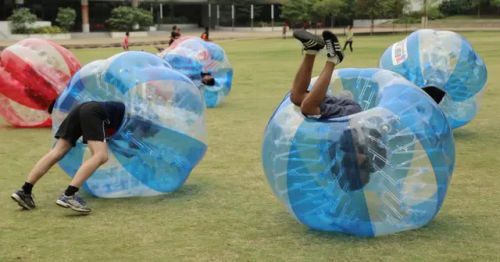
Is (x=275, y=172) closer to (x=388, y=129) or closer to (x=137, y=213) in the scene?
(x=388, y=129)

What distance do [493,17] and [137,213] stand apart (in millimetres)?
69069

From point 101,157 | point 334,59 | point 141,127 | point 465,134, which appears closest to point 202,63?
point 465,134

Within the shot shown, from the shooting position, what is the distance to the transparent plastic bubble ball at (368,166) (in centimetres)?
523

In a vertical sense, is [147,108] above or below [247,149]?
above

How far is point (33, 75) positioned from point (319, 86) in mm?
7035

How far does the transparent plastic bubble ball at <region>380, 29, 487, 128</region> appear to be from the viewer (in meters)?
9.68

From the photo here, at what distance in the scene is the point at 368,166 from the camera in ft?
17.1

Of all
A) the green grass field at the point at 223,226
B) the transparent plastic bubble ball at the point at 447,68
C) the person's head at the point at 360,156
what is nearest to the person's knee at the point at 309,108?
the person's head at the point at 360,156

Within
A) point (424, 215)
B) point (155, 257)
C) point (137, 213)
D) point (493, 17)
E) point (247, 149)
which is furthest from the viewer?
point (493, 17)

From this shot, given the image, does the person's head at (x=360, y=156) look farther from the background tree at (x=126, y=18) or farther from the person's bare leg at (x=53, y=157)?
the background tree at (x=126, y=18)

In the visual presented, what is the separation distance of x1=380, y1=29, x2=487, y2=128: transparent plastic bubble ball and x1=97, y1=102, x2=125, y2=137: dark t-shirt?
476 cm

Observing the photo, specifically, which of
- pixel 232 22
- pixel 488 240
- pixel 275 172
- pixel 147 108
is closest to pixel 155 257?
pixel 275 172

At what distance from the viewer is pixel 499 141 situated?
9.70 meters

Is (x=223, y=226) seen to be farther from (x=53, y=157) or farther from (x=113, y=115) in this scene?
(x=53, y=157)
